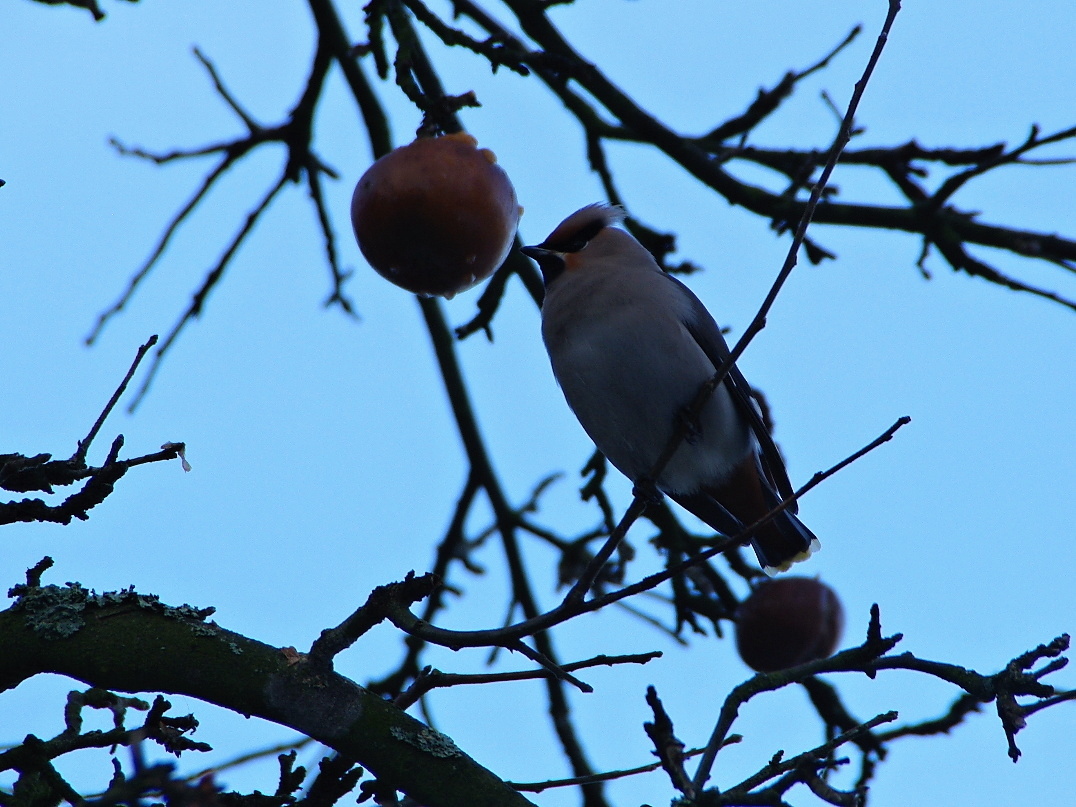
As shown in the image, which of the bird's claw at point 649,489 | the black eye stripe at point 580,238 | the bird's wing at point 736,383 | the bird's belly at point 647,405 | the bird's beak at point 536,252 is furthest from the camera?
the black eye stripe at point 580,238

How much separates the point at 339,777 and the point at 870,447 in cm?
125

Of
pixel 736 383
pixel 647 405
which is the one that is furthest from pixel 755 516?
pixel 647 405

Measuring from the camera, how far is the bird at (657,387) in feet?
12.5

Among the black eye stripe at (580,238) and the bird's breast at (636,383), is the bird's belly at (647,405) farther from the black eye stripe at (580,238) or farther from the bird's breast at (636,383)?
the black eye stripe at (580,238)

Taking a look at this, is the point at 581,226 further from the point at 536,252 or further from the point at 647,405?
the point at 647,405

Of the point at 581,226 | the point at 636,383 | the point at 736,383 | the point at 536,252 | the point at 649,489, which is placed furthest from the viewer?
the point at 581,226

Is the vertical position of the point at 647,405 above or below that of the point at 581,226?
below

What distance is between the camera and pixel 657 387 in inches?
149

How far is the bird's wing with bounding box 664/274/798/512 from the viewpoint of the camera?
13.1 feet

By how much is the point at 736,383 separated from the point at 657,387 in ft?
1.15

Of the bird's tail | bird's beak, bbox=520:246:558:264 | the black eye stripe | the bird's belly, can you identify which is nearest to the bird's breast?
the bird's belly

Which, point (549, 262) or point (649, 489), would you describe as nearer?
point (649, 489)

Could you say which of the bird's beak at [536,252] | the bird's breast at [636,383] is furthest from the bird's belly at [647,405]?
the bird's beak at [536,252]

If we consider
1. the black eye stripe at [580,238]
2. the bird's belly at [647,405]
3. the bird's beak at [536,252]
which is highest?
the black eye stripe at [580,238]
